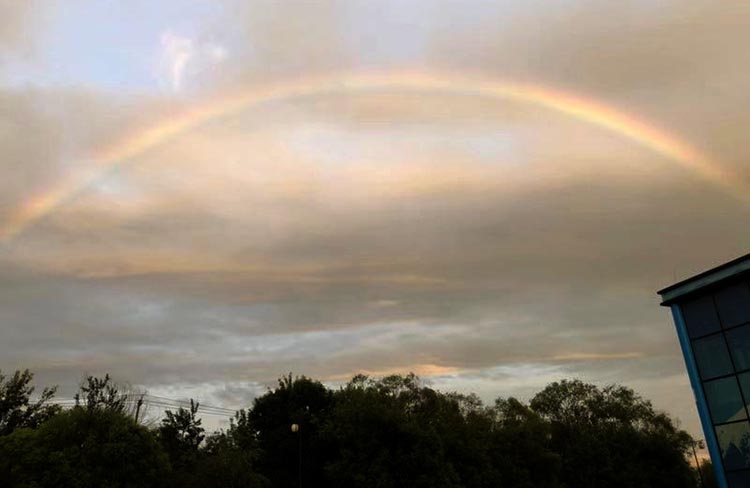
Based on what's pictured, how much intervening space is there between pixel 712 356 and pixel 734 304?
129 inches

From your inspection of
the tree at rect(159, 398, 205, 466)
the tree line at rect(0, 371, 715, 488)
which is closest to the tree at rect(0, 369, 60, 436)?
the tree line at rect(0, 371, 715, 488)

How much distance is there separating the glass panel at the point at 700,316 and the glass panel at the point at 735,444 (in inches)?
209

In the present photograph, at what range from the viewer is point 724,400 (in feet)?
106

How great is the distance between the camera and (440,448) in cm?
4819

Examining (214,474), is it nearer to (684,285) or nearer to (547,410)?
(684,285)

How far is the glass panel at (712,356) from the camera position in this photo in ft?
106

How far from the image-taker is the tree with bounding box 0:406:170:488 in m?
34.1

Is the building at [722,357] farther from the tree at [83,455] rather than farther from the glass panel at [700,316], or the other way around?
the tree at [83,455]

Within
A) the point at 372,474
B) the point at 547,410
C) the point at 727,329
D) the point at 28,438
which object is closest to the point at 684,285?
the point at 727,329

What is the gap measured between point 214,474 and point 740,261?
36885 mm

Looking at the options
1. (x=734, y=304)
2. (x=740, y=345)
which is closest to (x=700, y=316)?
(x=734, y=304)

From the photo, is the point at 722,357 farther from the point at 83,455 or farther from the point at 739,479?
the point at 83,455

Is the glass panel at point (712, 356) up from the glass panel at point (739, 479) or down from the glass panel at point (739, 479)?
Result: up

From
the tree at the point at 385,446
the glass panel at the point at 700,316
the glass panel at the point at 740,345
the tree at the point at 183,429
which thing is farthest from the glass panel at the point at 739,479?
the tree at the point at 183,429
